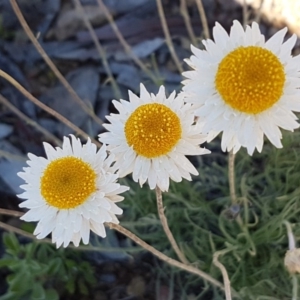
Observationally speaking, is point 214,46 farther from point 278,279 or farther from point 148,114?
point 278,279

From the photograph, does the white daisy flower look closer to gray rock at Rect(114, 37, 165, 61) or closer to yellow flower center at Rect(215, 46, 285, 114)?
yellow flower center at Rect(215, 46, 285, 114)

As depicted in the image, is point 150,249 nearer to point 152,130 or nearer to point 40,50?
point 152,130

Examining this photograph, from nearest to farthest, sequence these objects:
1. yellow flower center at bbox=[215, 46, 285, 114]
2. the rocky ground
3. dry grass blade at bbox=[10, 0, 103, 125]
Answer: yellow flower center at bbox=[215, 46, 285, 114], dry grass blade at bbox=[10, 0, 103, 125], the rocky ground

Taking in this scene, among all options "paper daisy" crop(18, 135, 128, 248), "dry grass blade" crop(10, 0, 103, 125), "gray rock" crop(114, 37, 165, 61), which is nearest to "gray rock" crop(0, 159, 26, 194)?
"dry grass blade" crop(10, 0, 103, 125)

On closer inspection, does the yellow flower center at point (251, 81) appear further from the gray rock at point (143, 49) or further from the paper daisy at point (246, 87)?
the gray rock at point (143, 49)

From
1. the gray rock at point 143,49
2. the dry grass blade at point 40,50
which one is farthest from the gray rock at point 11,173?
the gray rock at point 143,49

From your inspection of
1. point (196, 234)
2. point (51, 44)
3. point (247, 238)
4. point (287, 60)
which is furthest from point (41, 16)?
point (287, 60)

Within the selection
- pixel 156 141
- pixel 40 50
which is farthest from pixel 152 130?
pixel 40 50
